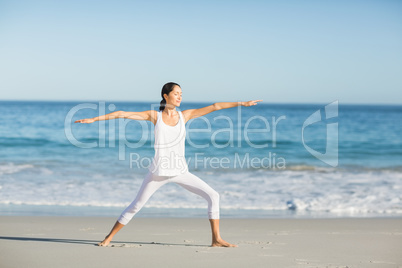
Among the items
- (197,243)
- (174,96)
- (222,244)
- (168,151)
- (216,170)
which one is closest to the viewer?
(168,151)

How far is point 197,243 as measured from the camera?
19.2 feet

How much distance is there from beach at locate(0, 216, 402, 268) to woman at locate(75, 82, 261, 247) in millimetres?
427

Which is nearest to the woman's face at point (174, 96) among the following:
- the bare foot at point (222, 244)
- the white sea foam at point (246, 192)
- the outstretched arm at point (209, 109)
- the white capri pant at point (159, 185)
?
the outstretched arm at point (209, 109)

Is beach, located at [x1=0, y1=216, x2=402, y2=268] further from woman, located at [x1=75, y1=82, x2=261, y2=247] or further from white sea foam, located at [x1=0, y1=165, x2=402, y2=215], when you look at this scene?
white sea foam, located at [x1=0, y1=165, x2=402, y2=215]

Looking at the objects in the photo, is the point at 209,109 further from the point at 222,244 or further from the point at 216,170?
the point at 216,170

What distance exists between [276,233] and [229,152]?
14.8 m

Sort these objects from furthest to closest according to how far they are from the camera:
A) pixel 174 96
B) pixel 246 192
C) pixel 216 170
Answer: pixel 216 170 → pixel 246 192 → pixel 174 96

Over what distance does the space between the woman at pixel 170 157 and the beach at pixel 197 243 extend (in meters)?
0.43

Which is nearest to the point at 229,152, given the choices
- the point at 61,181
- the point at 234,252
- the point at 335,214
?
the point at 61,181

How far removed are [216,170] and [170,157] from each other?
994cm

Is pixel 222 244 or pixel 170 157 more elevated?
pixel 170 157

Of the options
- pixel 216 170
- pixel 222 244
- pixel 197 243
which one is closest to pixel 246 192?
pixel 216 170

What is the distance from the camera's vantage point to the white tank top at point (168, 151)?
17.5 ft

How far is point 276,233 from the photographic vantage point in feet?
21.7
